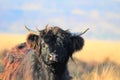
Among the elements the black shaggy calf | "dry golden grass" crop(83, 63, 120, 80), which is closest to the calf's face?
the black shaggy calf

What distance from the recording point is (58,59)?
28234mm

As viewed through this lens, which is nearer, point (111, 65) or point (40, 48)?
point (40, 48)

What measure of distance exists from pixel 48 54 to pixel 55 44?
0.96 ft

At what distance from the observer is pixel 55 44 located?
93.4 feet

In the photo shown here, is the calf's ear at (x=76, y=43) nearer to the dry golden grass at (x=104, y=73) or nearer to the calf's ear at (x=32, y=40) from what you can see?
the calf's ear at (x=32, y=40)

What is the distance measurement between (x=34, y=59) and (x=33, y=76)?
0.38m

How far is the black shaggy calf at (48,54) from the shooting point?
28438 mm

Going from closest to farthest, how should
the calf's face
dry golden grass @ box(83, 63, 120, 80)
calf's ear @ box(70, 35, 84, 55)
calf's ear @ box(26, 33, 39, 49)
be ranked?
the calf's face < calf's ear @ box(70, 35, 84, 55) < calf's ear @ box(26, 33, 39, 49) < dry golden grass @ box(83, 63, 120, 80)

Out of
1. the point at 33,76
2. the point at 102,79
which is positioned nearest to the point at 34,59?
the point at 33,76

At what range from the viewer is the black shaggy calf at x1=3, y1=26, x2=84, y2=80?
93.3 feet

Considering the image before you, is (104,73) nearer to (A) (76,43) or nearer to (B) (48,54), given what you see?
(A) (76,43)

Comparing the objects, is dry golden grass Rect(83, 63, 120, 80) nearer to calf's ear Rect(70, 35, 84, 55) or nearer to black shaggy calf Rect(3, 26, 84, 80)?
black shaggy calf Rect(3, 26, 84, 80)

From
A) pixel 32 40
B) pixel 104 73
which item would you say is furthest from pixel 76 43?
pixel 104 73

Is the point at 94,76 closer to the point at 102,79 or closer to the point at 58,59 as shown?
the point at 102,79
